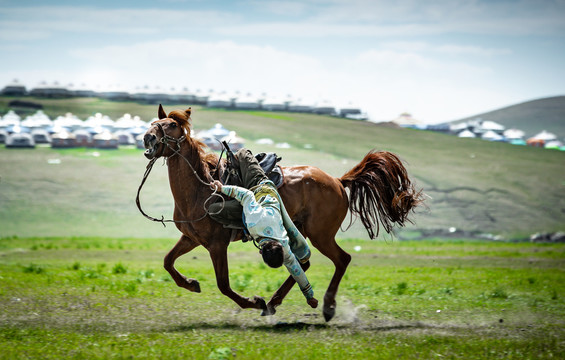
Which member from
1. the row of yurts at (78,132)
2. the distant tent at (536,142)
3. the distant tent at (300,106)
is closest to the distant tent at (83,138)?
the row of yurts at (78,132)

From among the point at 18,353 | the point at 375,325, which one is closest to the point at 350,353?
the point at 375,325

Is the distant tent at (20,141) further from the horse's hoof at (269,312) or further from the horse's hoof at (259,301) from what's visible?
the horse's hoof at (259,301)

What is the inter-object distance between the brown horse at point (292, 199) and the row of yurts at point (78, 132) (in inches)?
1435

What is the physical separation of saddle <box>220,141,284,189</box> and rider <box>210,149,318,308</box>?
4.9 inches

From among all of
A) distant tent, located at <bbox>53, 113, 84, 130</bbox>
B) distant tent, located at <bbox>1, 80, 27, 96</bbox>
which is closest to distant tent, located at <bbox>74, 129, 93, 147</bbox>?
distant tent, located at <bbox>53, 113, 84, 130</bbox>

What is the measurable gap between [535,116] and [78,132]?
204 feet

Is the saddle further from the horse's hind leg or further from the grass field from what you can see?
the grass field

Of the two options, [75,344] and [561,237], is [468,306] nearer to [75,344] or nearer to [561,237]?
[75,344]

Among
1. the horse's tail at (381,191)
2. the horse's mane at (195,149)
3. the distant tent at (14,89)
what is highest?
the distant tent at (14,89)

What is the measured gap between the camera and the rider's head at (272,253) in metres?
8.69

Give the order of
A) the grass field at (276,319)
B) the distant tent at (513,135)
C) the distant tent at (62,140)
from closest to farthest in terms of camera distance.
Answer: the grass field at (276,319), the distant tent at (62,140), the distant tent at (513,135)

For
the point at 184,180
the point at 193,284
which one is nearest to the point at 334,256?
the point at 193,284

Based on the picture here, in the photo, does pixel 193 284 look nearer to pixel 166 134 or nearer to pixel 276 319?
pixel 276 319

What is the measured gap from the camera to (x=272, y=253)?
8.69 meters
